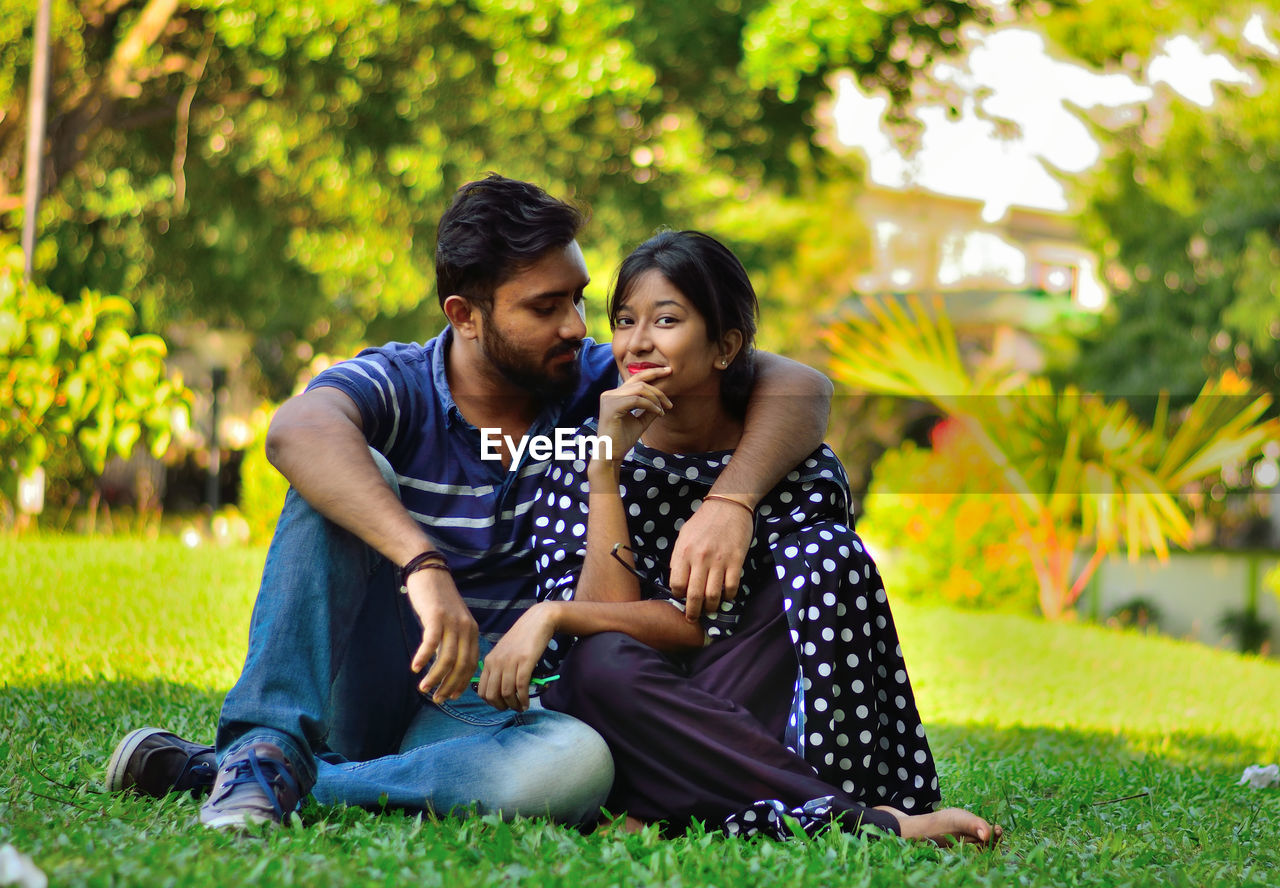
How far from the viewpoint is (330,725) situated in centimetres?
264

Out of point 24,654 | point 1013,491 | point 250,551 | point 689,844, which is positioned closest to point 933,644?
point 1013,491

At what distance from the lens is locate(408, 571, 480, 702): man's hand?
232cm

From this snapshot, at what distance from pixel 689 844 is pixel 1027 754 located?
2329 millimetres

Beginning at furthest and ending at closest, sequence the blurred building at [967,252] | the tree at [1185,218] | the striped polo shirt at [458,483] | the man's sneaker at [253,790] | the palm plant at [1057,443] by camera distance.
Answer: the blurred building at [967,252] → the tree at [1185,218] → the palm plant at [1057,443] → the striped polo shirt at [458,483] → the man's sneaker at [253,790]

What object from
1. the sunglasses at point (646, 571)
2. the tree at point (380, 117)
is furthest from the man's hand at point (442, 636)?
the tree at point (380, 117)

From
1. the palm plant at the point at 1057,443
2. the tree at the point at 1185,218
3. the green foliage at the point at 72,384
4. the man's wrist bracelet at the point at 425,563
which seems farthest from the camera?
the tree at the point at 1185,218

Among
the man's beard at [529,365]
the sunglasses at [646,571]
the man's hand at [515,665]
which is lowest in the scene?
the man's hand at [515,665]

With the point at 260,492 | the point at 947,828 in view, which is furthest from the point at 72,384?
the point at 947,828

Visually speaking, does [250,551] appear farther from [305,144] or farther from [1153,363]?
[1153,363]

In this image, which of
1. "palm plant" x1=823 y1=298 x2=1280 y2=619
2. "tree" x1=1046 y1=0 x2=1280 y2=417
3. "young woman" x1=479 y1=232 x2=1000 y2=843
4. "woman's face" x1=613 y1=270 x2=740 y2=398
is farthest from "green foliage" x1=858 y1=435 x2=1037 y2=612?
"woman's face" x1=613 y1=270 x2=740 y2=398

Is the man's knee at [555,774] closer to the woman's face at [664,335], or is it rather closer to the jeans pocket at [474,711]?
the jeans pocket at [474,711]

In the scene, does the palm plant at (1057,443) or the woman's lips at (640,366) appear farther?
the palm plant at (1057,443)

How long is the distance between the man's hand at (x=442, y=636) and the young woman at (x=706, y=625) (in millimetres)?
106

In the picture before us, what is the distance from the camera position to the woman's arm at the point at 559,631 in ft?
7.99
